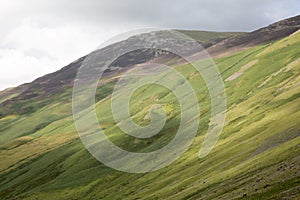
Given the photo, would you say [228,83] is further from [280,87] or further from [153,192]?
[153,192]

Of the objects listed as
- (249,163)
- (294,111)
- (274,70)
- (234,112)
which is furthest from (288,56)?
(249,163)

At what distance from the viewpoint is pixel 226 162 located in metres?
81.6

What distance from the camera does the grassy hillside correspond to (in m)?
59.4

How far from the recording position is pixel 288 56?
18475cm

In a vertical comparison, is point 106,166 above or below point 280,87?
below

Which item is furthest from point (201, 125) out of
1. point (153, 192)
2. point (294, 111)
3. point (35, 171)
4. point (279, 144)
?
point (35, 171)

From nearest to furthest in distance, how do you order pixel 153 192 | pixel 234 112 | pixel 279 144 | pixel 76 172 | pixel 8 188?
pixel 279 144 < pixel 153 192 < pixel 234 112 < pixel 76 172 < pixel 8 188

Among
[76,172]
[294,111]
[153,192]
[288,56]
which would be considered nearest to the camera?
[153,192]

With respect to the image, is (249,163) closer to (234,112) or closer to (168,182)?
(168,182)

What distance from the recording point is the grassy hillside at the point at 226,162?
59.4m

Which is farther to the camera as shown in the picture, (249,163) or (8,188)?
(8,188)

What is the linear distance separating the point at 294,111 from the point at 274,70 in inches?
3170

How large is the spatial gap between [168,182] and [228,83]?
4433 inches

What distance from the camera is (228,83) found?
196 metres
